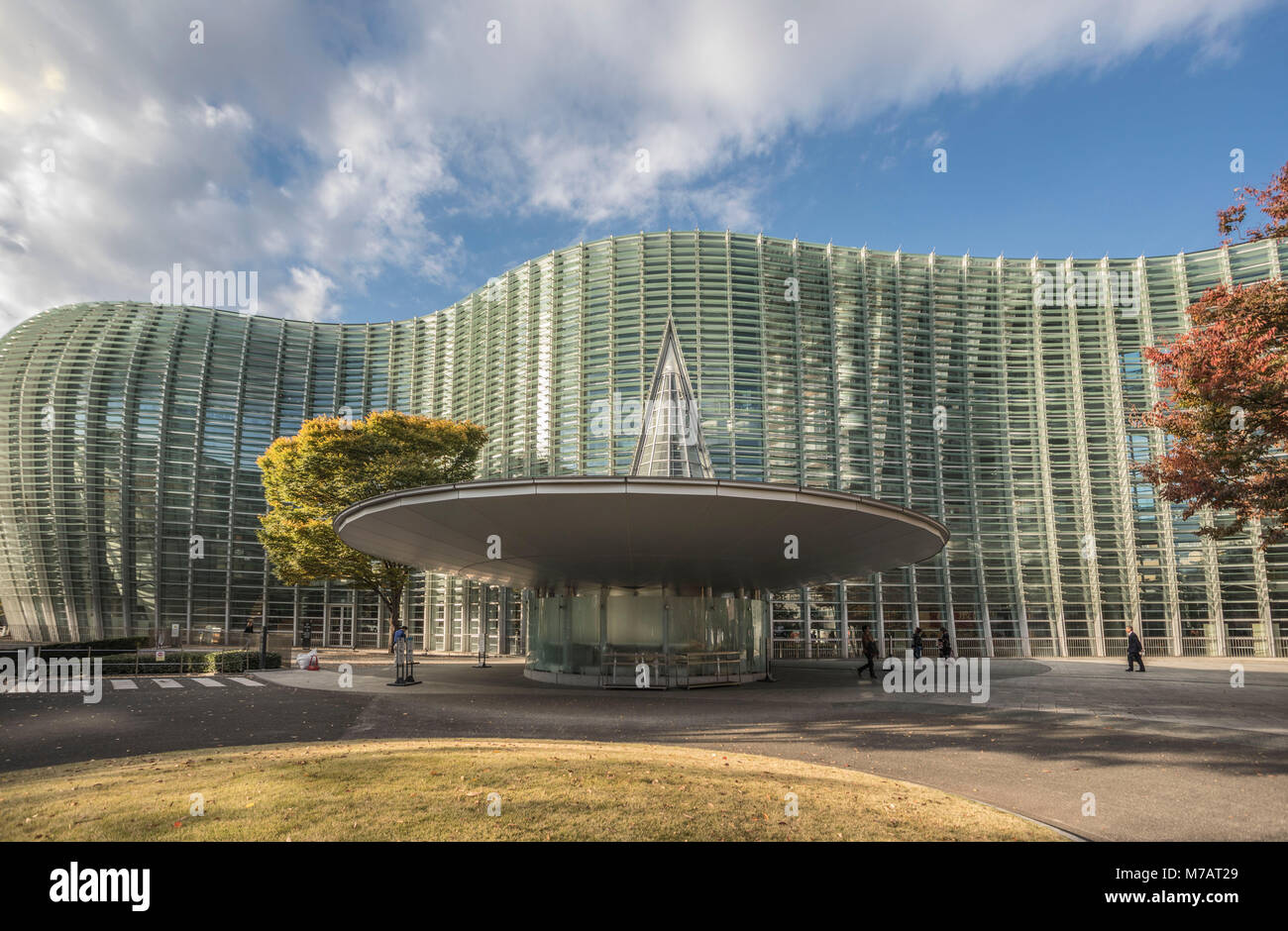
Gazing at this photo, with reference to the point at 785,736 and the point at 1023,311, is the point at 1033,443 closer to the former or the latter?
the point at 1023,311

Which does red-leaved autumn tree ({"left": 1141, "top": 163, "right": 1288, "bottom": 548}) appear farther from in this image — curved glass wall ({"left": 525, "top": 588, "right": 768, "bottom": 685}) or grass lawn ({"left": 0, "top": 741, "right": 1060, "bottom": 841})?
grass lawn ({"left": 0, "top": 741, "right": 1060, "bottom": 841})

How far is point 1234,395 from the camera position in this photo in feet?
57.1

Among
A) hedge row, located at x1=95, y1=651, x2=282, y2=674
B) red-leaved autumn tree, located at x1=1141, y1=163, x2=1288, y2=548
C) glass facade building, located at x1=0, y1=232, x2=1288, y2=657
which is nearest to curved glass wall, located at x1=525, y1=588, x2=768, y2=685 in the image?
hedge row, located at x1=95, y1=651, x2=282, y2=674

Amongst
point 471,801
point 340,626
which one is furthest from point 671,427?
point 340,626

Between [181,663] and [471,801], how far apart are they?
25.9 m

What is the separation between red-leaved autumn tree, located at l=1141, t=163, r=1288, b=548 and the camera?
55.0ft

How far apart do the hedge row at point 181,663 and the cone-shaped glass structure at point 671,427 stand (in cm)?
1940

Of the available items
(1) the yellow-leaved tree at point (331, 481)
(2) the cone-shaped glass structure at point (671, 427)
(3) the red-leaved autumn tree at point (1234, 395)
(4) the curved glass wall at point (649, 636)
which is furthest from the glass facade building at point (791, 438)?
(3) the red-leaved autumn tree at point (1234, 395)

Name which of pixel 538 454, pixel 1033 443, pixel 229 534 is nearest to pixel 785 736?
pixel 538 454

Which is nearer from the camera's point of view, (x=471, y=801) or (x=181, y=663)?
(x=471, y=801)

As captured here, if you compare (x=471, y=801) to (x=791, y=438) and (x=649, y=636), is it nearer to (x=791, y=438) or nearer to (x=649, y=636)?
(x=649, y=636)
